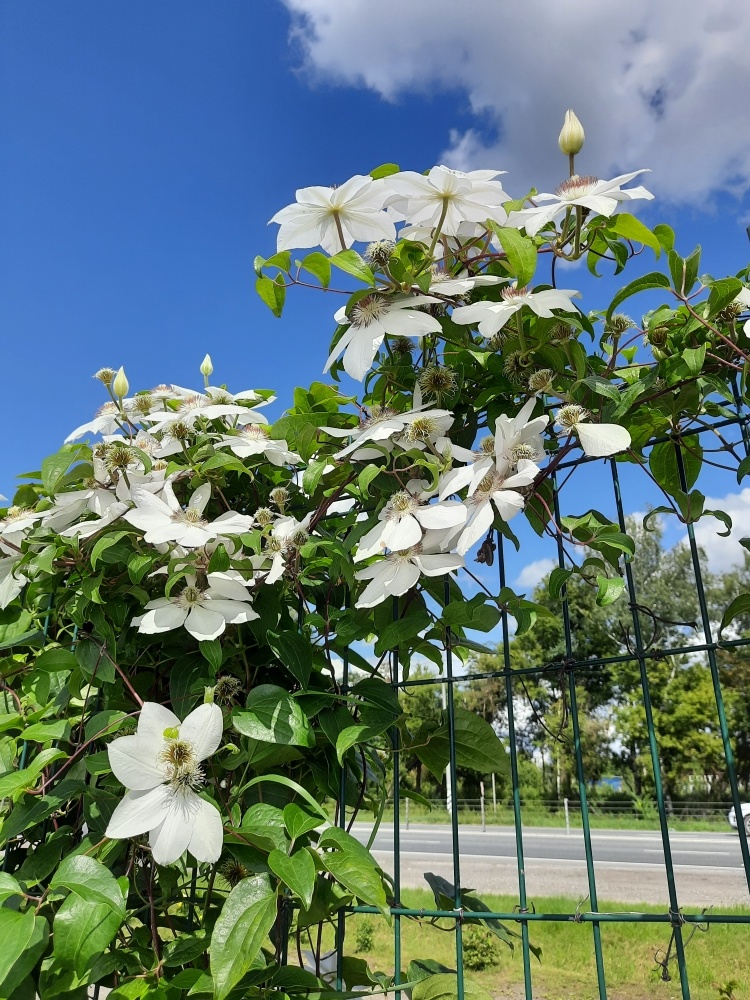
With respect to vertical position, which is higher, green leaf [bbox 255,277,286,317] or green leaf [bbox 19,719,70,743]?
green leaf [bbox 255,277,286,317]

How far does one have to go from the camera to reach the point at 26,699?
48.1 inches

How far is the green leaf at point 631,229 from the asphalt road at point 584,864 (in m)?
4.50

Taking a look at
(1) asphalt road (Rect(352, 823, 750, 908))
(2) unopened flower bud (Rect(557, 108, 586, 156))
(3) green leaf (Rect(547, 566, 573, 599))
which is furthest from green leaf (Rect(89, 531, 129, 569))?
(1) asphalt road (Rect(352, 823, 750, 908))

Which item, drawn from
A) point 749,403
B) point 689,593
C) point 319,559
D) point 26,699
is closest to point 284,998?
point 319,559

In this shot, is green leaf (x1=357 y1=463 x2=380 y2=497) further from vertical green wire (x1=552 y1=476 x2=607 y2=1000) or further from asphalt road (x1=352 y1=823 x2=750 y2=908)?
asphalt road (x1=352 y1=823 x2=750 y2=908)

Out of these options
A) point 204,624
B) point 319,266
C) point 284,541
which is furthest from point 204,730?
point 319,266

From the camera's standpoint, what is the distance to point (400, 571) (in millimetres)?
833

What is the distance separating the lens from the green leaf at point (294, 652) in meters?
0.92

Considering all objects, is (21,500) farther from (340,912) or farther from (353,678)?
(340,912)

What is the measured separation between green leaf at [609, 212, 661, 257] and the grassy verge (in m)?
16.3

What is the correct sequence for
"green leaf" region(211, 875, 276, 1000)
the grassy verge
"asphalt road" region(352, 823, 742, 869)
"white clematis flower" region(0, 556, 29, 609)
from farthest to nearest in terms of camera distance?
the grassy verge < "asphalt road" region(352, 823, 742, 869) < "white clematis flower" region(0, 556, 29, 609) < "green leaf" region(211, 875, 276, 1000)

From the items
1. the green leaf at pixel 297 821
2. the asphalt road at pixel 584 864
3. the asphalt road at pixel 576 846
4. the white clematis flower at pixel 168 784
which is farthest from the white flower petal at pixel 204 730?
the asphalt road at pixel 576 846

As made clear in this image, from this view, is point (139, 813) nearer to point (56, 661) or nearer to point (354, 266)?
point (56, 661)

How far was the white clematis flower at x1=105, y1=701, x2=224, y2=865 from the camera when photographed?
2.41ft
